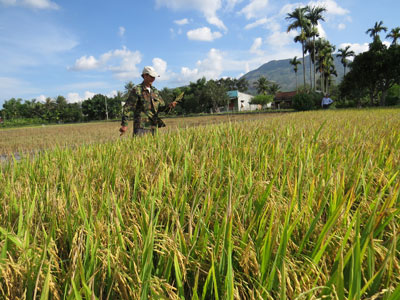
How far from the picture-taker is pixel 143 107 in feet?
14.4

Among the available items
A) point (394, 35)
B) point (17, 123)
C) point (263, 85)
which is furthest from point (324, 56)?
point (17, 123)

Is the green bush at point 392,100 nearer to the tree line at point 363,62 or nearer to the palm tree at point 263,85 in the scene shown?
the tree line at point 363,62

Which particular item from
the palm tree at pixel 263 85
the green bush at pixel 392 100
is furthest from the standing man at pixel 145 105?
the palm tree at pixel 263 85

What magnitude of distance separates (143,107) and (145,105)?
0.07 metres

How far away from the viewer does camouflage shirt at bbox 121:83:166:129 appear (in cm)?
421

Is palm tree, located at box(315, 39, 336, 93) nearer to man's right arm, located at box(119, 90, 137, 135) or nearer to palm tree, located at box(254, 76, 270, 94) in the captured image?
palm tree, located at box(254, 76, 270, 94)

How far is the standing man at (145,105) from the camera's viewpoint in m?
4.17

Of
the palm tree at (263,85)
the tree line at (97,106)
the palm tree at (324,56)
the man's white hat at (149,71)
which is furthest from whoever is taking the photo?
the palm tree at (263,85)

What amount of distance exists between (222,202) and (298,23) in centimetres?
4595

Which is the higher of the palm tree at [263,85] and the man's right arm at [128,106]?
the palm tree at [263,85]

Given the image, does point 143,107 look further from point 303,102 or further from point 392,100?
point 392,100

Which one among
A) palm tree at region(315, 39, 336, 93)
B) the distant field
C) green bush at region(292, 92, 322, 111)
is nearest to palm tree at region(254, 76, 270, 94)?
palm tree at region(315, 39, 336, 93)

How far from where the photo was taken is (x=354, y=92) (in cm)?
2978

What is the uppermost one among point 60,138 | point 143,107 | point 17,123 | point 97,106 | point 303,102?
point 97,106
